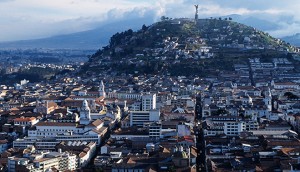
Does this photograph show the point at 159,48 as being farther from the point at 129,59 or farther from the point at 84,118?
the point at 84,118

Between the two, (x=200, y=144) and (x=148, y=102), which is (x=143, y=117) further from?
(x=200, y=144)

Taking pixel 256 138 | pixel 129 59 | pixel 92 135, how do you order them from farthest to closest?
pixel 129 59 → pixel 92 135 → pixel 256 138

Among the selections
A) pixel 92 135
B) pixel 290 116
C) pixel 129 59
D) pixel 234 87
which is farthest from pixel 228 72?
pixel 92 135

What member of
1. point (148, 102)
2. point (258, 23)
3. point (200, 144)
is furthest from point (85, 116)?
point (258, 23)

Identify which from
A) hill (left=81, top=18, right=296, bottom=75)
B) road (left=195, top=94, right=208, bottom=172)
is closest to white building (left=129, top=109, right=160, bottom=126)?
road (left=195, top=94, right=208, bottom=172)

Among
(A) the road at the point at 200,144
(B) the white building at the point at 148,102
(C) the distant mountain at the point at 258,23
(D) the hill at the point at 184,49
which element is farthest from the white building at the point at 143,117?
(C) the distant mountain at the point at 258,23

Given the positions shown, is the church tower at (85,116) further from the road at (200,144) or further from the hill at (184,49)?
the hill at (184,49)

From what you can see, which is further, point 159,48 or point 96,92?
point 159,48

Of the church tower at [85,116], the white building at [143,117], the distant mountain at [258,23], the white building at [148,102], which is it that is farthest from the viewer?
the distant mountain at [258,23]
